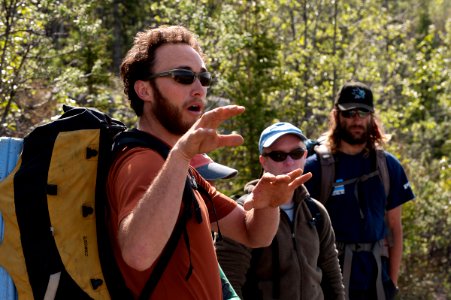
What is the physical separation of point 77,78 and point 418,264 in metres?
6.90

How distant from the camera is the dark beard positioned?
2609 mm

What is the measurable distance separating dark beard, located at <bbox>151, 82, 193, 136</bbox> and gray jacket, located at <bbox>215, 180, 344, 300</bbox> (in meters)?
1.36

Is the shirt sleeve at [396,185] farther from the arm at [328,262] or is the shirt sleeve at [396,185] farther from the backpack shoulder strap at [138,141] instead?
the backpack shoulder strap at [138,141]

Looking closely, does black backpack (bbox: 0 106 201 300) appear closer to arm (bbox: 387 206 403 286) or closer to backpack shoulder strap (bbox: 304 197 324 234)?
backpack shoulder strap (bbox: 304 197 324 234)

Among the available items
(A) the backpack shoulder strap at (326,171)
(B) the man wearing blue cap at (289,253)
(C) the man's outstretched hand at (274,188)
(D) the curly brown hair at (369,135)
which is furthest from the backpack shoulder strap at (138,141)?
(D) the curly brown hair at (369,135)

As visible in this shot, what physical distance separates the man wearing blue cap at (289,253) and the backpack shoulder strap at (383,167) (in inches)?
51.1

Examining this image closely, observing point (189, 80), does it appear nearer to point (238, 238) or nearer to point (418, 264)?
point (238, 238)

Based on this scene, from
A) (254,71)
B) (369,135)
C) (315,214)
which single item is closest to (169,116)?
(315,214)

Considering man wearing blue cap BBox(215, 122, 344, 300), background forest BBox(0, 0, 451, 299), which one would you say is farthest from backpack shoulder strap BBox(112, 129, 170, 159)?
background forest BBox(0, 0, 451, 299)

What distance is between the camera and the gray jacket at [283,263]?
3828 mm

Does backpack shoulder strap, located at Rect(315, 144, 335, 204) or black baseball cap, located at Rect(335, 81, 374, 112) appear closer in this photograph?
backpack shoulder strap, located at Rect(315, 144, 335, 204)

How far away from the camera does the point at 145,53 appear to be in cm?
274

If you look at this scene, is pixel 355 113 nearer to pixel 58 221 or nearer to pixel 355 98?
pixel 355 98

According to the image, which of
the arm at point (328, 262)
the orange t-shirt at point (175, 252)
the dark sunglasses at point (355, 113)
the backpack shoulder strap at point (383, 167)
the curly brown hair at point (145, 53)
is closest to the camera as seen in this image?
the orange t-shirt at point (175, 252)
